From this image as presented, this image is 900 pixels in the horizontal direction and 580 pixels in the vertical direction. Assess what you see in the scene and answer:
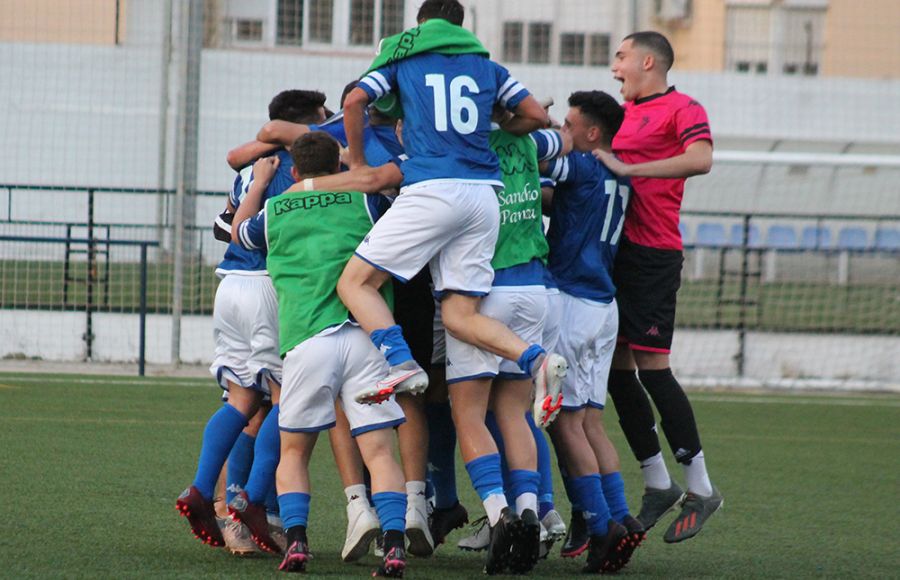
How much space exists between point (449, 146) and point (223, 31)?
8.90m

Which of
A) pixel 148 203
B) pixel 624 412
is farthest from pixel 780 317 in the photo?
pixel 624 412

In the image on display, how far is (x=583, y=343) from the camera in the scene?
530cm

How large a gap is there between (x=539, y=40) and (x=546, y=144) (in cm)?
944

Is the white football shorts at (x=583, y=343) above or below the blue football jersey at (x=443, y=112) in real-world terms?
below

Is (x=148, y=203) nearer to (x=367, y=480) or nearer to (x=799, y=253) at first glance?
(x=799, y=253)

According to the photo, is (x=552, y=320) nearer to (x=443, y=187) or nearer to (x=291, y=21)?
(x=443, y=187)

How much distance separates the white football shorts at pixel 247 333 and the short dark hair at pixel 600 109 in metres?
1.47

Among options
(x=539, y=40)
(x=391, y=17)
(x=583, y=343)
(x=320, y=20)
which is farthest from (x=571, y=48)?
(x=583, y=343)

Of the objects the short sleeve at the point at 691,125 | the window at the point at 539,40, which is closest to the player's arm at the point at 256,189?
the short sleeve at the point at 691,125

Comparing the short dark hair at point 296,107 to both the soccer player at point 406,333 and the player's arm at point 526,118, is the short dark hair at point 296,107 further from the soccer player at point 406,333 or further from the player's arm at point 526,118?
the player's arm at point 526,118

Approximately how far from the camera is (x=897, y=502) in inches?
273

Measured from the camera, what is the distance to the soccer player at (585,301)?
5250 millimetres

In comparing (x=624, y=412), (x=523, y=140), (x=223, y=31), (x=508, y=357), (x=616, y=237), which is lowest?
(x=624, y=412)

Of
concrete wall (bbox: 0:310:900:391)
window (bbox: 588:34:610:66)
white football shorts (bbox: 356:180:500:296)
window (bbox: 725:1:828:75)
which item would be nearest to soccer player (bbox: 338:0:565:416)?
white football shorts (bbox: 356:180:500:296)
